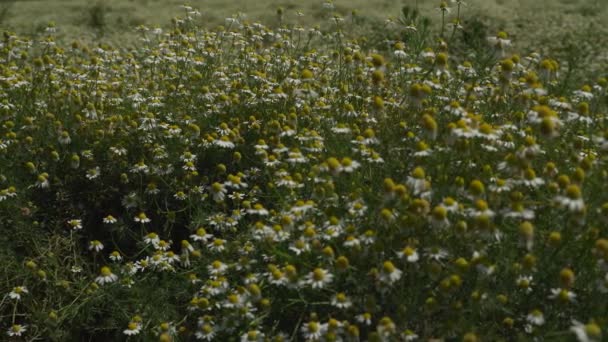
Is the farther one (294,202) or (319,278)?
(294,202)

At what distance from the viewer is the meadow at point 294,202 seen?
2.52 meters

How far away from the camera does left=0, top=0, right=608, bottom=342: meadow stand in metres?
2.52

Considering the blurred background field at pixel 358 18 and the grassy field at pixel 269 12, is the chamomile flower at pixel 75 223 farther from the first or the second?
the grassy field at pixel 269 12

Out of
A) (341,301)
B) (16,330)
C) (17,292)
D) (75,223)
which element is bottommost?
(16,330)

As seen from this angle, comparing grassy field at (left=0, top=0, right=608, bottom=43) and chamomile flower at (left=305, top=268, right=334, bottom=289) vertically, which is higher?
chamomile flower at (left=305, top=268, right=334, bottom=289)

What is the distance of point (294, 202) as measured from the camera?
3.21m

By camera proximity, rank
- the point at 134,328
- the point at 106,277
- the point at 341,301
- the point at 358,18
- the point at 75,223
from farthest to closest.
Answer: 1. the point at 358,18
2. the point at 75,223
3. the point at 106,277
4. the point at 134,328
5. the point at 341,301

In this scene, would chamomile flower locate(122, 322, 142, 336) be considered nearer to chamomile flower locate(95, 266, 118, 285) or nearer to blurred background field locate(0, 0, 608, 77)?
chamomile flower locate(95, 266, 118, 285)

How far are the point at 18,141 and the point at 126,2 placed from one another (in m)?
7.94

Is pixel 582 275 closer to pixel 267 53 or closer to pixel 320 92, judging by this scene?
pixel 320 92

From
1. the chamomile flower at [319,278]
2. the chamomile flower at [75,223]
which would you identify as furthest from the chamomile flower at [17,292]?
the chamomile flower at [319,278]

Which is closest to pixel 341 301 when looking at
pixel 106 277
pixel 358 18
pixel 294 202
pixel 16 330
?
pixel 294 202

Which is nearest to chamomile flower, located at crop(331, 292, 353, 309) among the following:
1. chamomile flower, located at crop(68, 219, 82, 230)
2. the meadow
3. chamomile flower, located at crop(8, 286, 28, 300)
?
the meadow

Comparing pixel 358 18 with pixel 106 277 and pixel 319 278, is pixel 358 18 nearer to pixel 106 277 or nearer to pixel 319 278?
pixel 106 277
